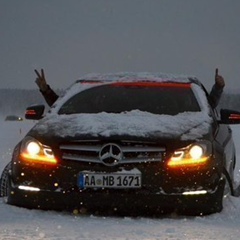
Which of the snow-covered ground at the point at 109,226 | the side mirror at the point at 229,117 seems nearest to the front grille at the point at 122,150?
the snow-covered ground at the point at 109,226

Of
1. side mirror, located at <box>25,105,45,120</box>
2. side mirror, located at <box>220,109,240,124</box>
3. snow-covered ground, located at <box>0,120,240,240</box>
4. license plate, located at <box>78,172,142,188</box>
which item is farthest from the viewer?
side mirror, located at <box>25,105,45,120</box>

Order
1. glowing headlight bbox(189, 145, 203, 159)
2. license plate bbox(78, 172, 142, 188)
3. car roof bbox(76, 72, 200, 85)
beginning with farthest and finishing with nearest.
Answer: car roof bbox(76, 72, 200, 85), glowing headlight bbox(189, 145, 203, 159), license plate bbox(78, 172, 142, 188)

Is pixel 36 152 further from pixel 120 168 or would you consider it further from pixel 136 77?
pixel 136 77

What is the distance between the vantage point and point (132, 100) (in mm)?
6340

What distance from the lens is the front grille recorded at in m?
4.90

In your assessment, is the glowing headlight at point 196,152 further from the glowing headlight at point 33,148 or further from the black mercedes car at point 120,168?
the glowing headlight at point 33,148

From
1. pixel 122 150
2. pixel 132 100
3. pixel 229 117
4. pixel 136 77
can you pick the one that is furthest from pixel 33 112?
pixel 229 117

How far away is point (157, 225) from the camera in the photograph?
4625 millimetres

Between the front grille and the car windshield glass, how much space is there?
1147 millimetres

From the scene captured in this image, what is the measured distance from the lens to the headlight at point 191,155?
4.92m

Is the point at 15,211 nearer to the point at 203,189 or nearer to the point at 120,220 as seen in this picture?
the point at 120,220

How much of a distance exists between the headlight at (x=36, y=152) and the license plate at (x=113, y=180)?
0.34 m

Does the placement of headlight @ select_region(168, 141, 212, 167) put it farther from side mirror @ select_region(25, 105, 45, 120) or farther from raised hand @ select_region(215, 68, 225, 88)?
raised hand @ select_region(215, 68, 225, 88)

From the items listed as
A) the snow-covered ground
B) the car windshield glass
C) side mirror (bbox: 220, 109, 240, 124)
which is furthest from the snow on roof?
the snow-covered ground
